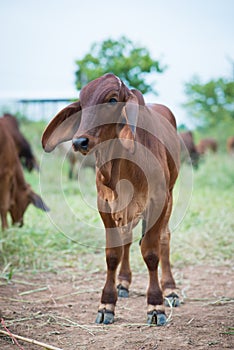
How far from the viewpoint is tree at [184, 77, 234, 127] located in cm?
2066

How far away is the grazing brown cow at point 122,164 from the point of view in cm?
328

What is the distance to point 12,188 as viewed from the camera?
24.2 feet

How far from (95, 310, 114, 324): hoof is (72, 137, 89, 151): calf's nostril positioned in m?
1.16

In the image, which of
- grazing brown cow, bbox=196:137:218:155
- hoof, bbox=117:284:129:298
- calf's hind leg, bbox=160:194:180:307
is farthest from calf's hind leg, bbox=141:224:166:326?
grazing brown cow, bbox=196:137:218:155

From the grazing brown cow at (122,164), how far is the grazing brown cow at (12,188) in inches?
139

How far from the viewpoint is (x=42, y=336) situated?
3.27m

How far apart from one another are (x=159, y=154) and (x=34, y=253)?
238 centimetres

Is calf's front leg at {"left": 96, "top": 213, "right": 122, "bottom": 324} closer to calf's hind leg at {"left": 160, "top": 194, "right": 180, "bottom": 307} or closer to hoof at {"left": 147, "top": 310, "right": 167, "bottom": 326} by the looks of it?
hoof at {"left": 147, "top": 310, "right": 167, "bottom": 326}

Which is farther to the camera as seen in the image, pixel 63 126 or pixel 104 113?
pixel 63 126

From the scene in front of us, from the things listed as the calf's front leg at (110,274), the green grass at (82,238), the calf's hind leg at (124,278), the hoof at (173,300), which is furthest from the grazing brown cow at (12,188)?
the calf's front leg at (110,274)

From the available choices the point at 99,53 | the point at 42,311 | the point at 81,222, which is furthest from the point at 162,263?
the point at 99,53

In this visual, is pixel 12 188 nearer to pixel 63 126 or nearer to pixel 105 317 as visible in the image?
pixel 63 126

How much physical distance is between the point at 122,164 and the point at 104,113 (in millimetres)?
412

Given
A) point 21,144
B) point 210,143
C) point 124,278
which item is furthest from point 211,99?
point 124,278
